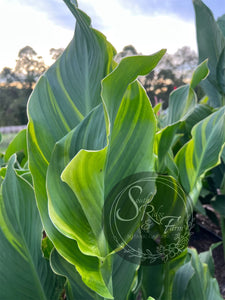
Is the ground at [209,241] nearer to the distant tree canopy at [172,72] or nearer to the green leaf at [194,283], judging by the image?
the green leaf at [194,283]

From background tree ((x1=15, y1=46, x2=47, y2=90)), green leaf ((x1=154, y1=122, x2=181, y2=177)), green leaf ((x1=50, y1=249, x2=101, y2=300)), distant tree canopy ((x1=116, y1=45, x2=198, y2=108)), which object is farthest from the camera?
background tree ((x1=15, y1=46, x2=47, y2=90))

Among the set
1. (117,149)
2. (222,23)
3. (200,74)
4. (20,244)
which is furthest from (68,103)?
(222,23)

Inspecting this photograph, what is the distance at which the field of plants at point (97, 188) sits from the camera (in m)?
0.33

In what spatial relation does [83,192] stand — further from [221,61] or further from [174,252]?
[221,61]

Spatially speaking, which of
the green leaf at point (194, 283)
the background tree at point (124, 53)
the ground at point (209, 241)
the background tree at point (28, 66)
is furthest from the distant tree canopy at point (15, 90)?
the green leaf at point (194, 283)

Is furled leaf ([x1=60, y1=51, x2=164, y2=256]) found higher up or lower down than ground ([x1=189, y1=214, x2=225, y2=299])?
higher up

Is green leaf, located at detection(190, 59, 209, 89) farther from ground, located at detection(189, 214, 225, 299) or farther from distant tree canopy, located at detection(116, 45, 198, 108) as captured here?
distant tree canopy, located at detection(116, 45, 198, 108)

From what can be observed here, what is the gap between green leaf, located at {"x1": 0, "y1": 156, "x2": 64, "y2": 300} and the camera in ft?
1.48

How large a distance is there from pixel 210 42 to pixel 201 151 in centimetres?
66

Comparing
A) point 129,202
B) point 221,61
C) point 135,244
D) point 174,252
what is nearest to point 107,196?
point 129,202

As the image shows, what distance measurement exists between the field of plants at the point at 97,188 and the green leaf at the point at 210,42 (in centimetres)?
57

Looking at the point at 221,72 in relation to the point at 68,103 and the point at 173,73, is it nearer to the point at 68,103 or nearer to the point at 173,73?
the point at 68,103

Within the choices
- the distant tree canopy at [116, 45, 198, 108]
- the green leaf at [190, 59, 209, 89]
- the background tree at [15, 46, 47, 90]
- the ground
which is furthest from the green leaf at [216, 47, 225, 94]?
the background tree at [15, 46, 47, 90]

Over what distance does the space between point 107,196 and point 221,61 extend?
2.82 ft
